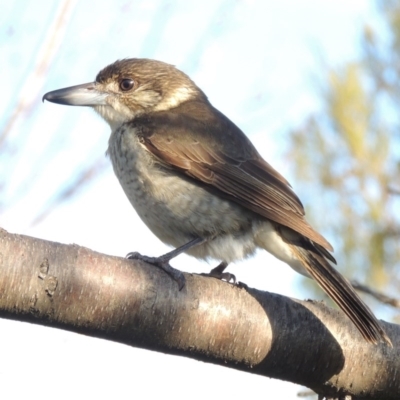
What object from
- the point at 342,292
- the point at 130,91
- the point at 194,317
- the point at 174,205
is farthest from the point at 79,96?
the point at 194,317

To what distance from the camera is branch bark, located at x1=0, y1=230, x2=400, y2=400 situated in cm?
248

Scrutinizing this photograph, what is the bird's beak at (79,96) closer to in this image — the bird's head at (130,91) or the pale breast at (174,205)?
the bird's head at (130,91)

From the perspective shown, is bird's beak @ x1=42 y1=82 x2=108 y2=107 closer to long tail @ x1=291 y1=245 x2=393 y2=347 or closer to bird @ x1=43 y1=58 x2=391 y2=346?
bird @ x1=43 y1=58 x2=391 y2=346

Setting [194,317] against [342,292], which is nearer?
[194,317]

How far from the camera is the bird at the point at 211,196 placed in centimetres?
375

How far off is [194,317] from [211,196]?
3.93 feet

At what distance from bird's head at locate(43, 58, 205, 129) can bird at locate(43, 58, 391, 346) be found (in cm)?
13

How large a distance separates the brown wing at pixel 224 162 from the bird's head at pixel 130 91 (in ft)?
0.66

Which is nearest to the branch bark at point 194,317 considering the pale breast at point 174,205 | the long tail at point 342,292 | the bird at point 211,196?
the long tail at point 342,292

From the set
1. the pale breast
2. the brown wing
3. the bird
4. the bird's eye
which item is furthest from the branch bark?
the bird's eye

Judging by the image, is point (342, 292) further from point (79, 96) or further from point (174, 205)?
point (79, 96)

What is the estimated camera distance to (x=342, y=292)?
11.0 feet

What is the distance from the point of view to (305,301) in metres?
3.07

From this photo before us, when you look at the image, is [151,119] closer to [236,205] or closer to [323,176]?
[236,205]
